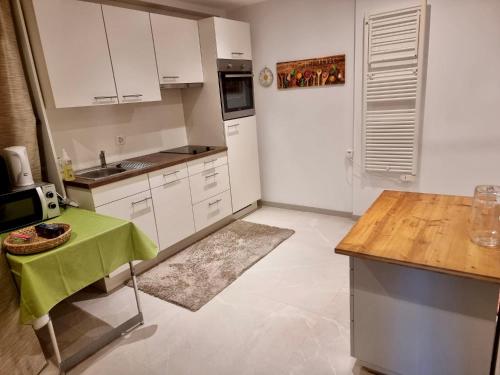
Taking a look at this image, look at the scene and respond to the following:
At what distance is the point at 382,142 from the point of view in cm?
326

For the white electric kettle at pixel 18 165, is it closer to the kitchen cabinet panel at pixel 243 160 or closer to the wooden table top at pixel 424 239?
the kitchen cabinet panel at pixel 243 160

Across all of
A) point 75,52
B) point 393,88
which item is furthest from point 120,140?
point 393,88

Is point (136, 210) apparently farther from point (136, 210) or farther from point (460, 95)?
point (460, 95)

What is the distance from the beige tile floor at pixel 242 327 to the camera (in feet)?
6.18

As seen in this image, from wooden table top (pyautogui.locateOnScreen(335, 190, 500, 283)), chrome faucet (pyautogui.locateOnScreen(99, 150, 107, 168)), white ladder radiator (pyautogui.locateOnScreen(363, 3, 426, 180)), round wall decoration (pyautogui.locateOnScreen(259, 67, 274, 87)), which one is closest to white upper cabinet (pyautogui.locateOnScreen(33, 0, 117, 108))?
chrome faucet (pyautogui.locateOnScreen(99, 150, 107, 168))

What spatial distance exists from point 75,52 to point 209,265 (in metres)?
1.99

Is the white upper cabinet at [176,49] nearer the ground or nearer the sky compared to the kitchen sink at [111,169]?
nearer the sky

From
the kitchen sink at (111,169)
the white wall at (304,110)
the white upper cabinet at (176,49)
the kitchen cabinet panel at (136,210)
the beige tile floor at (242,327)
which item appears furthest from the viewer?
the white wall at (304,110)

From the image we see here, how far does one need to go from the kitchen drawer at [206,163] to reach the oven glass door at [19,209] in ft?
4.47

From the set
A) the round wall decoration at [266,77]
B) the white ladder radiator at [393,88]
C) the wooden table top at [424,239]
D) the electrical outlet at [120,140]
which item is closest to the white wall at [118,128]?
the electrical outlet at [120,140]

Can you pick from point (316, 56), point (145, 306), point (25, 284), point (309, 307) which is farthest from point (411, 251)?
point (316, 56)

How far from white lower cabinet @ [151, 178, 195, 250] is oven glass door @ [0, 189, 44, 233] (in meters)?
0.92

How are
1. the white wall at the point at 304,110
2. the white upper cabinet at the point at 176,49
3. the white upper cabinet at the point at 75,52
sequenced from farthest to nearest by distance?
1. the white wall at the point at 304,110
2. the white upper cabinet at the point at 176,49
3. the white upper cabinet at the point at 75,52

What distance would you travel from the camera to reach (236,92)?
368cm
